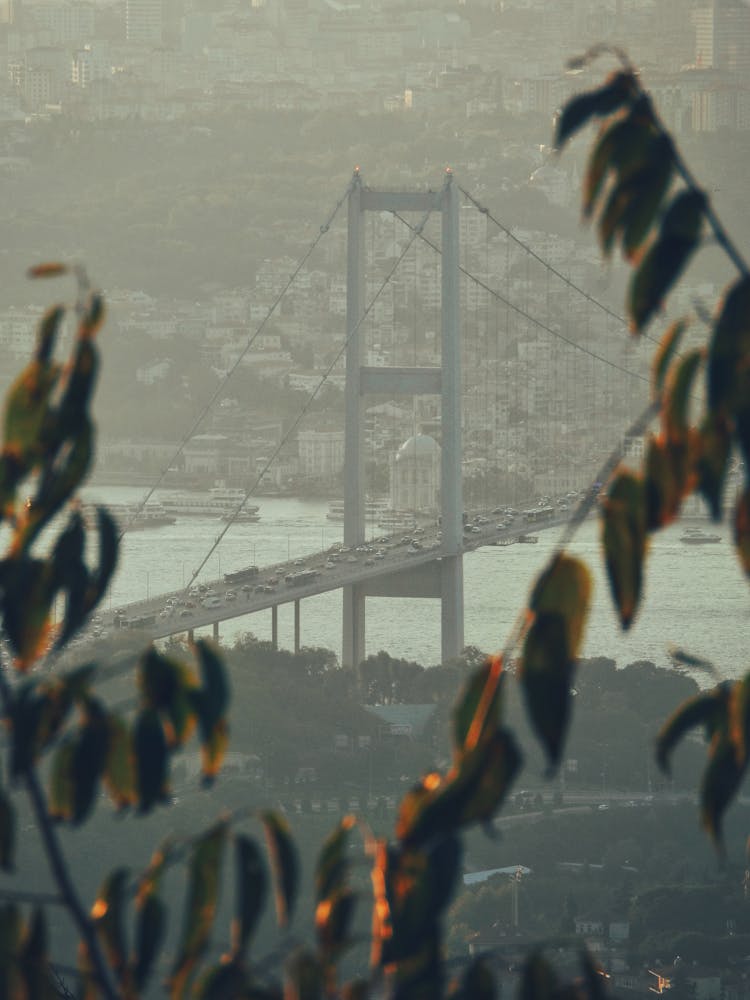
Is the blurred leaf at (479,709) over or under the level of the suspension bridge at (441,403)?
over

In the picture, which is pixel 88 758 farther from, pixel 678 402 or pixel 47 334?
pixel 678 402

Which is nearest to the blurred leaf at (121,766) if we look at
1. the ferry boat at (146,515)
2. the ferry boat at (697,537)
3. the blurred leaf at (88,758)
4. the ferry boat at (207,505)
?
the blurred leaf at (88,758)

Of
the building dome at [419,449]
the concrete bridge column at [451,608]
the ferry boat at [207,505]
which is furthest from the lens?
the ferry boat at [207,505]

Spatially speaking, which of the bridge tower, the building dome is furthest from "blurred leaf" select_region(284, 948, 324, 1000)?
the building dome

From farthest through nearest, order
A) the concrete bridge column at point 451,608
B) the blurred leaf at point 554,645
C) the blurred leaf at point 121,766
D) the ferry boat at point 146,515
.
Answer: the ferry boat at point 146,515, the concrete bridge column at point 451,608, the blurred leaf at point 121,766, the blurred leaf at point 554,645

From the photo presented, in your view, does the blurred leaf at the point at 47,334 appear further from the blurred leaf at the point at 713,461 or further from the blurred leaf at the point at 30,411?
the blurred leaf at the point at 713,461

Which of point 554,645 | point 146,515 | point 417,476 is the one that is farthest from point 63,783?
point 146,515
